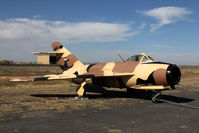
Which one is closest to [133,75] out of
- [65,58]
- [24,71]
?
[65,58]

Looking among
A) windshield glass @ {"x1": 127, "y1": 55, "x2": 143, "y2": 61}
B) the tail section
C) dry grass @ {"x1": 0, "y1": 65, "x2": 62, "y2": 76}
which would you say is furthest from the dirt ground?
dry grass @ {"x1": 0, "y1": 65, "x2": 62, "y2": 76}

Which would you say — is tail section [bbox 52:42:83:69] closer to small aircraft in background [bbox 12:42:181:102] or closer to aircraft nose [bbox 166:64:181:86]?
small aircraft in background [bbox 12:42:181:102]

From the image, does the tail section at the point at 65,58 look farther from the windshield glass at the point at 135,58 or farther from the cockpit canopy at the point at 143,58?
the cockpit canopy at the point at 143,58

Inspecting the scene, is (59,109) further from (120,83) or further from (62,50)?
(62,50)

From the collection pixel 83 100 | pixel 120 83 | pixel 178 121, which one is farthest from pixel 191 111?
pixel 83 100

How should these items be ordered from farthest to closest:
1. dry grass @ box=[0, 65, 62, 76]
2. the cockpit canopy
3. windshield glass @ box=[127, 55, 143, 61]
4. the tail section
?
1. dry grass @ box=[0, 65, 62, 76]
2. the tail section
3. windshield glass @ box=[127, 55, 143, 61]
4. the cockpit canopy

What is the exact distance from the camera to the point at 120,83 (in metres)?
13.8

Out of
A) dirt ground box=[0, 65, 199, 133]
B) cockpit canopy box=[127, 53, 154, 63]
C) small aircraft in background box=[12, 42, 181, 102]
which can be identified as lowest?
dirt ground box=[0, 65, 199, 133]

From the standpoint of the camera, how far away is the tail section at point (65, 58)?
18.1m

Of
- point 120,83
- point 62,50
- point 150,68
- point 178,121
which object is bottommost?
point 178,121

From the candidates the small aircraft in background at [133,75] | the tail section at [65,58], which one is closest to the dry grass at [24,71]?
the tail section at [65,58]

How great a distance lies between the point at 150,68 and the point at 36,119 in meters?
7.56

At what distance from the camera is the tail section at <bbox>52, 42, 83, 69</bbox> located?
18.1m

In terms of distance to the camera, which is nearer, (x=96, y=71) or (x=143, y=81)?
(x=143, y=81)
